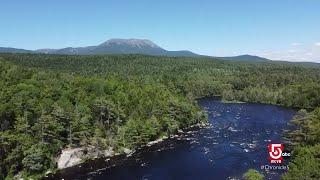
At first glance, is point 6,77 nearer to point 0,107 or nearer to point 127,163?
point 0,107

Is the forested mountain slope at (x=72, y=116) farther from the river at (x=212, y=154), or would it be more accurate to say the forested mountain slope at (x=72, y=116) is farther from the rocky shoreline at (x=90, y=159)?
the river at (x=212, y=154)

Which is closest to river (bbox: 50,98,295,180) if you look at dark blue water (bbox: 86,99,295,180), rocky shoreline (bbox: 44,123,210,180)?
dark blue water (bbox: 86,99,295,180)

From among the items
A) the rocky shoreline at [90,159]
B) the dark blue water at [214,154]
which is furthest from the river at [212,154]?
the rocky shoreline at [90,159]

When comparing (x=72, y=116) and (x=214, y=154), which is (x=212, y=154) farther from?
(x=72, y=116)

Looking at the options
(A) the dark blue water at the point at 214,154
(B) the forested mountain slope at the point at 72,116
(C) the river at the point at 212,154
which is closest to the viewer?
(C) the river at the point at 212,154

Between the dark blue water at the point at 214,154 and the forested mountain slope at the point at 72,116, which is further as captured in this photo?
the forested mountain slope at the point at 72,116

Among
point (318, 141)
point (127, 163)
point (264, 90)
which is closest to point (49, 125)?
point (127, 163)

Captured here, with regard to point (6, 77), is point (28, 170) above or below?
below

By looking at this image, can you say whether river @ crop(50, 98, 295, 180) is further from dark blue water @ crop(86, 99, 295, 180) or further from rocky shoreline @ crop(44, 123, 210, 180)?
rocky shoreline @ crop(44, 123, 210, 180)
